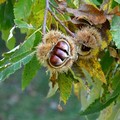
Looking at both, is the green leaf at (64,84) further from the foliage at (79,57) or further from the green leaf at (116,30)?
the green leaf at (116,30)

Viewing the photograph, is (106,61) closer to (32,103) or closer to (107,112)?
(107,112)

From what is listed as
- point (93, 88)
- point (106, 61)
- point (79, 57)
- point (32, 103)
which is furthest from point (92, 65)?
point (32, 103)

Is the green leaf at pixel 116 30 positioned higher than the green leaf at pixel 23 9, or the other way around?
the green leaf at pixel 23 9

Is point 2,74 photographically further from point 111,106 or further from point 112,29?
point 111,106

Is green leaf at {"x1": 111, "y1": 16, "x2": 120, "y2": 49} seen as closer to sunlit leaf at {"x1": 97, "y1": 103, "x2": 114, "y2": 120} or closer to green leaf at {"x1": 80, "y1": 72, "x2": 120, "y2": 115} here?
green leaf at {"x1": 80, "y1": 72, "x2": 120, "y2": 115}

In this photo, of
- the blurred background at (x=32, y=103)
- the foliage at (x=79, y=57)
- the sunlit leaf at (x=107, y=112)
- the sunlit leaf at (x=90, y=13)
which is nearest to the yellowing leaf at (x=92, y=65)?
the foliage at (x=79, y=57)
